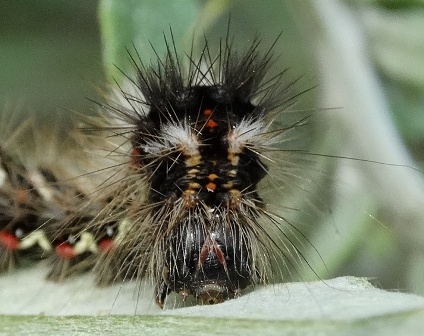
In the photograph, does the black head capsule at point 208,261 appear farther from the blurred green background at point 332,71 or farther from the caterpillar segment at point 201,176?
the blurred green background at point 332,71

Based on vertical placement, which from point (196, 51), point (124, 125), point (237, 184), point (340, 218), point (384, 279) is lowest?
point (384, 279)

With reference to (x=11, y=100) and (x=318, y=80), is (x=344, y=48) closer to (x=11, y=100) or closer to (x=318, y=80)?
(x=318, y=80)

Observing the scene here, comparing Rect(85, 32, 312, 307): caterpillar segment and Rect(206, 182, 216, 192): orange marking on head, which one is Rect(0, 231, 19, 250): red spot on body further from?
Rect(206, 182, 216, 192): orange marking on head

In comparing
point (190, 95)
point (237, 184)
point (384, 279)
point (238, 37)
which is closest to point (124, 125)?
point (190, 95)

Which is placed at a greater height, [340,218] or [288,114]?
[288,114]

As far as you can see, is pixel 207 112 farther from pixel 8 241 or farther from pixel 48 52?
pixel 48 52

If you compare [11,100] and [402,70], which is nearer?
[11,100]

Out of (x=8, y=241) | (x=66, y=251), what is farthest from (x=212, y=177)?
(x=8, y=241)
